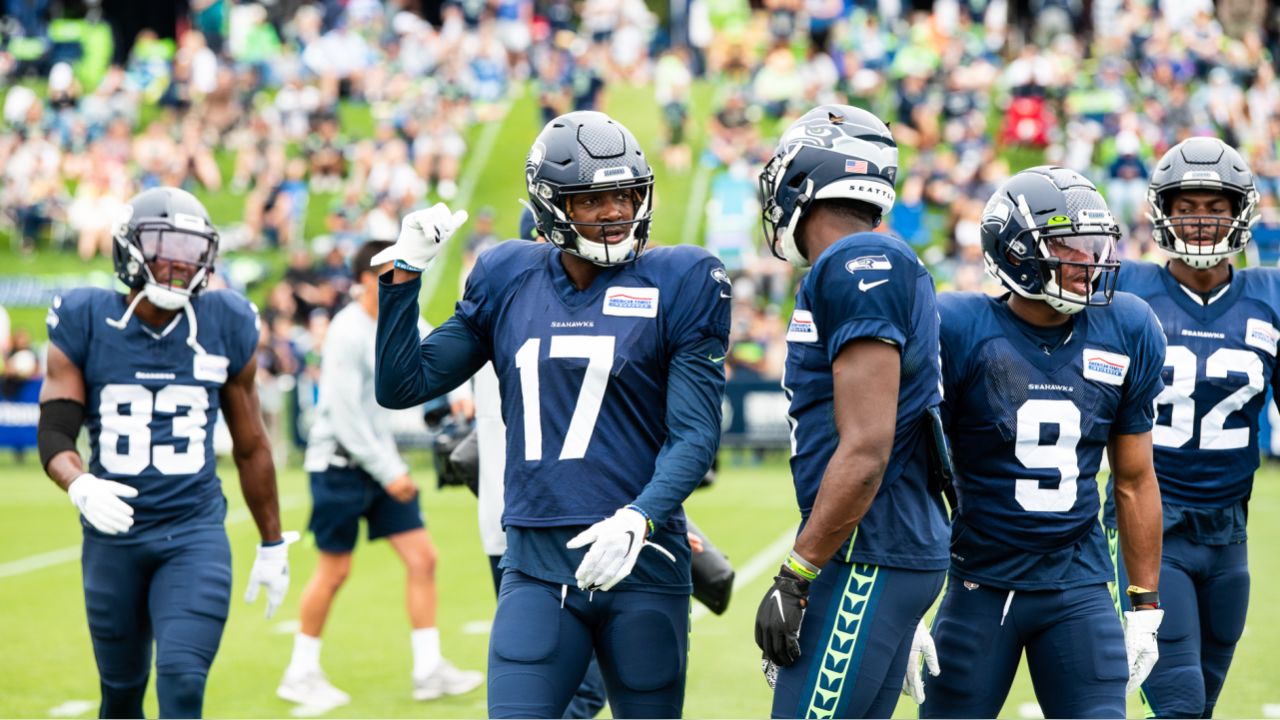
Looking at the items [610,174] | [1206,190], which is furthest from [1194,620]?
[610,174]

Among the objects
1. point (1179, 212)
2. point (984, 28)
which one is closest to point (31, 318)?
point (984, 28)

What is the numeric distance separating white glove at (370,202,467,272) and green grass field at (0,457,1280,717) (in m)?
3.16

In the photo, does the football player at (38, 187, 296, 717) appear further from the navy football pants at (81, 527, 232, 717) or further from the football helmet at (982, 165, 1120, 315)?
the football helmet at (982, 165, 1120, 315)

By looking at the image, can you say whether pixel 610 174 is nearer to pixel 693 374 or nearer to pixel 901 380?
pixel 693 374

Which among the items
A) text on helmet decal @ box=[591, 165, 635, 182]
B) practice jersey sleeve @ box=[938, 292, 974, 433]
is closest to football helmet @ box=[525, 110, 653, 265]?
text on helmet decal @ box=[591, 165, 635, 182]

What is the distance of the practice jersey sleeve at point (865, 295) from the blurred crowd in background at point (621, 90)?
11869 mm

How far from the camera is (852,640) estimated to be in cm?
332

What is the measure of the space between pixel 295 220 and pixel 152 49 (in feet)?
21.4

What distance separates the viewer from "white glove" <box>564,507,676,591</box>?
3314mm

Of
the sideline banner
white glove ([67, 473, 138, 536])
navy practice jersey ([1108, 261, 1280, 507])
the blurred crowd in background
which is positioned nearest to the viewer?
white glove ([67, 473, 138, 536])

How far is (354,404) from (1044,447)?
362cm

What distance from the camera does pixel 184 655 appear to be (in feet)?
14.7

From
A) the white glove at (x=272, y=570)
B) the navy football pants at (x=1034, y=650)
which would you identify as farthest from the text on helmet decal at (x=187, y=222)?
the navy football pants at (x=1034, y=650)

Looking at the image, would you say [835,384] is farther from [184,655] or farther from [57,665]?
[57,665]
